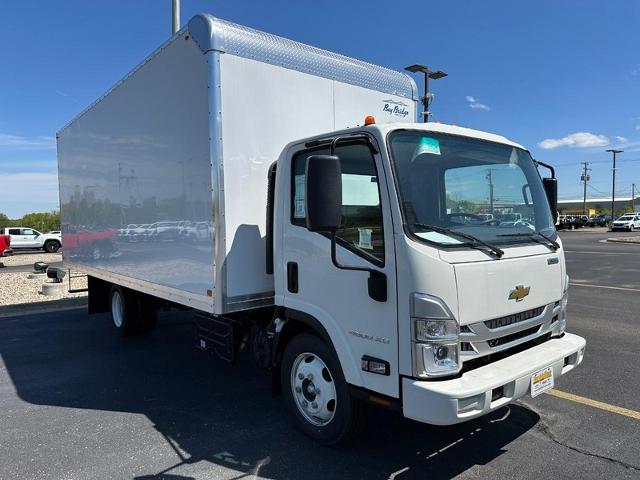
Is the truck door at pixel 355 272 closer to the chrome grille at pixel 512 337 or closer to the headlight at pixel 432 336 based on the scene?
the headlight at pixel 432 336

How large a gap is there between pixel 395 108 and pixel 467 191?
6.50ft

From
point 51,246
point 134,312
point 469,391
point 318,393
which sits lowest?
point 51,246

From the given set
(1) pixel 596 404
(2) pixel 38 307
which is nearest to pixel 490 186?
(1) pixel 596 404

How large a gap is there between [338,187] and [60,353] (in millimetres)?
5492

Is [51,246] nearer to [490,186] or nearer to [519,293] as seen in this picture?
[490,186]

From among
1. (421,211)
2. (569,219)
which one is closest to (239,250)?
(421,211)

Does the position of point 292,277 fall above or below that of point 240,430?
above

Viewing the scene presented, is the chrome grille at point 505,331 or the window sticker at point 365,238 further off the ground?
the window sticker at point 365,238

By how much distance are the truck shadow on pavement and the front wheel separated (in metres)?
0.16

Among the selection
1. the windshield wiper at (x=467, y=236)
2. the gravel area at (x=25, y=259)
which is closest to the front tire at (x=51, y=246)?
the gravel area at (x=25, y=259)

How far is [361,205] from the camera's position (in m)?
3.20

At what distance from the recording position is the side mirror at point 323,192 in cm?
281

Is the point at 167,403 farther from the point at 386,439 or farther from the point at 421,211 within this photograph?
the point at 421,211

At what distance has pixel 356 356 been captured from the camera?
3.20 metres
